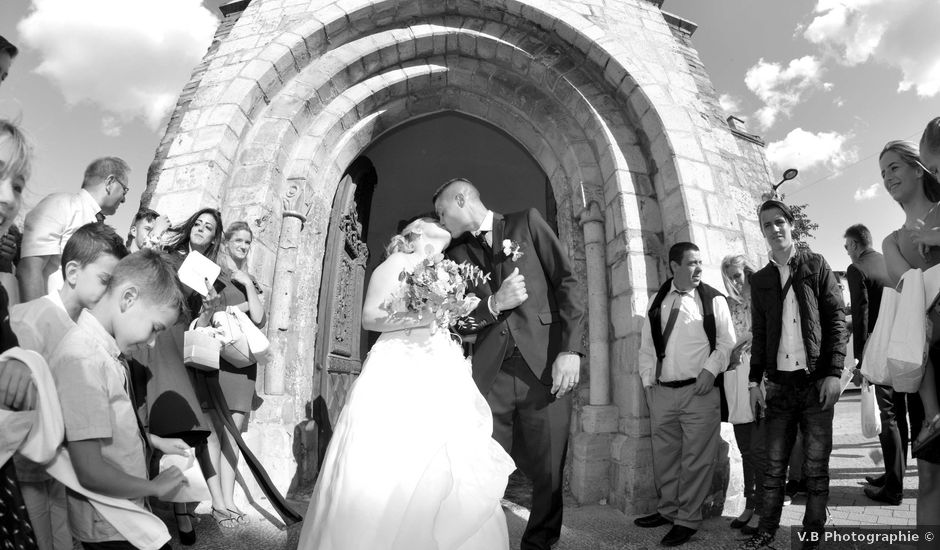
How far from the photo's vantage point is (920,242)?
1847 mm

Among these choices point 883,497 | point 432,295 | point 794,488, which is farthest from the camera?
point 794,488

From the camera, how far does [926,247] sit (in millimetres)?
1862

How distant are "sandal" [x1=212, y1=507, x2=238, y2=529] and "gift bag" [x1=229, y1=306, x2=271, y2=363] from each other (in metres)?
1.09

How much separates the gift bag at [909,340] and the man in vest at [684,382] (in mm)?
1451

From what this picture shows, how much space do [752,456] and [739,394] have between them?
466mm

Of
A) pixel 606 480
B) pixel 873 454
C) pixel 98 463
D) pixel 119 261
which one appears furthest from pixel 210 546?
pixel 873 454

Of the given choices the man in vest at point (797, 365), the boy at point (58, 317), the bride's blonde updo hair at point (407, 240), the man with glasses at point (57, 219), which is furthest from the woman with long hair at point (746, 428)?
the man with glasses at point (57, 219)

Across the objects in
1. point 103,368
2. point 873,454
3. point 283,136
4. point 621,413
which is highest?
point 283,136

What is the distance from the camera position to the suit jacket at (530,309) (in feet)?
8.51

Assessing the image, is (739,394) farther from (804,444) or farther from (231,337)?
(231,337)

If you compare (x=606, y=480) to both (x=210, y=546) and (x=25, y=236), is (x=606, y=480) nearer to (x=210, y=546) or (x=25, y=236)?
(x=210, y=546)

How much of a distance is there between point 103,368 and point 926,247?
10.2ft

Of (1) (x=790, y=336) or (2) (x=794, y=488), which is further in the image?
(2) (x=794, y=488)

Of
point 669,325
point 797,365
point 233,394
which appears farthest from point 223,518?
point 797,365
